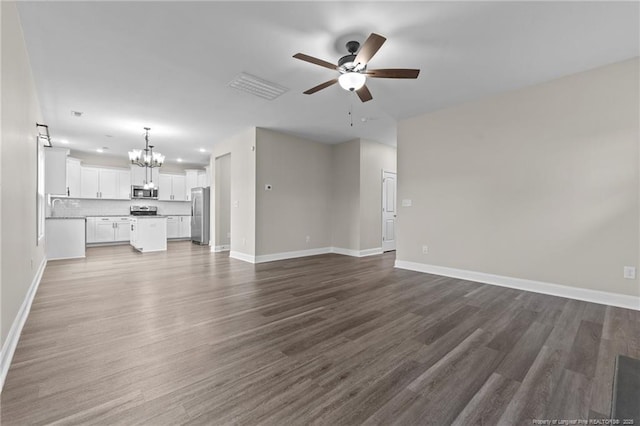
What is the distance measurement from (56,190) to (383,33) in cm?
601

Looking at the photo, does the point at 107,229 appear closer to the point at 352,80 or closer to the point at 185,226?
the point at 185,226

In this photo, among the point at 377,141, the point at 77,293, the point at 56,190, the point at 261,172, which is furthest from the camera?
the point at 377,141

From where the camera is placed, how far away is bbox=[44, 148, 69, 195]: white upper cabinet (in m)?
4.86

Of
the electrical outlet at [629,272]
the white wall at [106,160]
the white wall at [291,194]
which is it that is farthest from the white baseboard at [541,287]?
the white wall at [106,160]

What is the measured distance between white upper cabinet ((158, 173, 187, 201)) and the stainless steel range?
1.41 ft

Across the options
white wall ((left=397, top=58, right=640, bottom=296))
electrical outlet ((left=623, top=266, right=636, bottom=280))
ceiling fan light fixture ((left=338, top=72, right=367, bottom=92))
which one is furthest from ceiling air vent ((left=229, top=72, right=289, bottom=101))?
electrical outlet ((left=623, top=266, right=636, bottom=280))

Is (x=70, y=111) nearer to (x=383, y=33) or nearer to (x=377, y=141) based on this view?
(x=383, y=33)

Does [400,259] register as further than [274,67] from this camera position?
Result: Yes

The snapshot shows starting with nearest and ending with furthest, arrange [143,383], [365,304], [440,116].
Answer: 1. [143,383]
2. [365,304]
3. [440,116]

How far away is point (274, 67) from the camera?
10.3 feet

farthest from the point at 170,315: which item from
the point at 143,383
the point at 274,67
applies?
the point at 274,67

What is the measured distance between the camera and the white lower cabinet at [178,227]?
30.2 ft

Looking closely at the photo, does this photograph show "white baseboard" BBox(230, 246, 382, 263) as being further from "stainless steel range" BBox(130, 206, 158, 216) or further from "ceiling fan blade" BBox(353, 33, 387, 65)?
"ceiling fan blade" BBox(353, 33, 387, 65)

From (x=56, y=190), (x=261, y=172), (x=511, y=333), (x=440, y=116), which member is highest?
(x=440, y=116)
